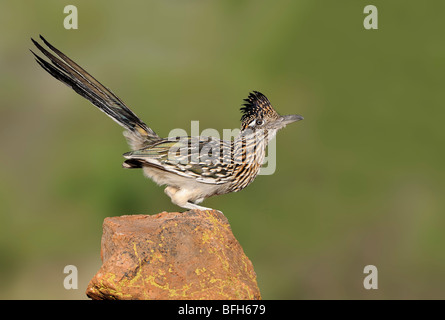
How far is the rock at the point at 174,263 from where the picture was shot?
4.40 metres

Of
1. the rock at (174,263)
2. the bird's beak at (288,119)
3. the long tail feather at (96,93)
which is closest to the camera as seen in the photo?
the rock at (174,263)

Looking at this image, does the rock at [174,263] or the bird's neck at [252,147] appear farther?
the bird's neck at [252,147]

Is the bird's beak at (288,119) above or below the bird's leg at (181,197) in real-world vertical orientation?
above

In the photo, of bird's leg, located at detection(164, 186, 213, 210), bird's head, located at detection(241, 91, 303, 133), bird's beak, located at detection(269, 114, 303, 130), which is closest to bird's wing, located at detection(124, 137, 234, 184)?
bird's leg, located at detection(164, 186, 213, 210)

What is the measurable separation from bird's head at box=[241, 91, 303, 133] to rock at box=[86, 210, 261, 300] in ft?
4.11

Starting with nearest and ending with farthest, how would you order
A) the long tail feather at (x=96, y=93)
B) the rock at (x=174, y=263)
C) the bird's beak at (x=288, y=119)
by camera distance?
the rock at (x=174, y=263) < the long tail feather at (x=96, y=93) < the bird's beak at (x=288, y=119)

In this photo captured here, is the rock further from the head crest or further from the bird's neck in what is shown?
the head crest

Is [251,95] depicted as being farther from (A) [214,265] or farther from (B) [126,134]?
(A) [214,265]

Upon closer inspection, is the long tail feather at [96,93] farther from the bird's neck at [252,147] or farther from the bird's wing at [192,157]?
the bird's neck at [252,147]

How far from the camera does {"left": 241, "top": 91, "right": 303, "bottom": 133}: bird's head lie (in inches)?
227

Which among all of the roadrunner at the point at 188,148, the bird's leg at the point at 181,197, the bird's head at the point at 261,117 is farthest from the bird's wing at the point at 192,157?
the bird's head at the point at 261,117

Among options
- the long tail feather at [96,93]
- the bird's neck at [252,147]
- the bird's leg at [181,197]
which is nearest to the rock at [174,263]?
the bird's leg at [181,197]

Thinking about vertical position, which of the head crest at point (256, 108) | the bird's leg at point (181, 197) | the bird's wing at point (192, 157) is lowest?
the bird's leg at point (181, 197)

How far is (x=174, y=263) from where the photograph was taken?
4.54m
